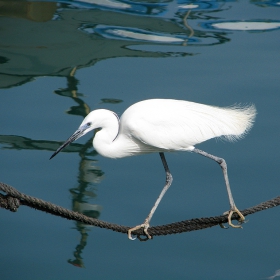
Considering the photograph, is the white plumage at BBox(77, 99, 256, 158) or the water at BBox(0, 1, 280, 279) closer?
the white plumage at BBox(77, 99, 256, 158)

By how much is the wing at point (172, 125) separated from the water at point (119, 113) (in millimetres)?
901

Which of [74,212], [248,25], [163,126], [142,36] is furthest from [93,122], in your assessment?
[248,25]

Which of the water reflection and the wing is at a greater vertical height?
the wing

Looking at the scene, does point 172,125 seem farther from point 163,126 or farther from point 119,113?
point 119,113

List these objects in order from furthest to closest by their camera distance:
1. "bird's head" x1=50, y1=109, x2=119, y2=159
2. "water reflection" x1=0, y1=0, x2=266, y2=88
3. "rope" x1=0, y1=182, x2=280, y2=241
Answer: "water reflection" x1=0, y1=0, x2=266, y2=88, "bird's head" x1=50, y1=109, x2=119, y2=159, "rope" x1=0, y1=182, x2=280, y2=241

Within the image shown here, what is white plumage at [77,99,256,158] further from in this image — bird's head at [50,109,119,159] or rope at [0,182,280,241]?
rope at [0,182,280,241]

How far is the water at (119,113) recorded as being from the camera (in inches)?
137

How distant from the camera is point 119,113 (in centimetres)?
424

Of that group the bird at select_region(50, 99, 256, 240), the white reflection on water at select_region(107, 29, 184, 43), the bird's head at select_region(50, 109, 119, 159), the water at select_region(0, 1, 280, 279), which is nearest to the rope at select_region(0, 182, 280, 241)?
the bird at select_region(50, 99, 256, 240)

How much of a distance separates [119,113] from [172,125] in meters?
1.53

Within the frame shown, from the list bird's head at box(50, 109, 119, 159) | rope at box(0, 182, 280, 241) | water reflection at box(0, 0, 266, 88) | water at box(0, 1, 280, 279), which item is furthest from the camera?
water reflection at box(0, 0, 266, 88)

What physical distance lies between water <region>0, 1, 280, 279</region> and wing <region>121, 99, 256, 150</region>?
35.5 inches

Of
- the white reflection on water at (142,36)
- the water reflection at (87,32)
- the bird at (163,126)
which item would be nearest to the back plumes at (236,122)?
the bird at (163,126)

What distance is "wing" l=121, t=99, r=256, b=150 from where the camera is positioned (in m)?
2.74
